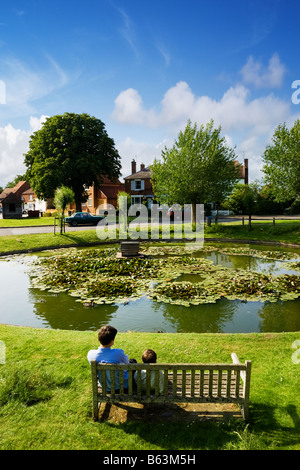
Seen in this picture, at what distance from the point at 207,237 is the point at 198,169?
22.9ft

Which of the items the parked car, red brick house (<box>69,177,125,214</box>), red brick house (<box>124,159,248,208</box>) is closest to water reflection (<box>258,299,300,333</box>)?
the parked car

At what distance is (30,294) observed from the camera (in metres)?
12.4

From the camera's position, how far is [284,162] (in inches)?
1171

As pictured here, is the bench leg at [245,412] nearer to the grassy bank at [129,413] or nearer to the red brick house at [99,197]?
the grassy bank at [129,413]

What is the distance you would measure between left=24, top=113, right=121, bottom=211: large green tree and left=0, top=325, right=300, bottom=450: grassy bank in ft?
122

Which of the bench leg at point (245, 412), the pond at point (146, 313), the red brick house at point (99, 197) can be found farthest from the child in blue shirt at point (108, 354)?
the red brick house at point (99, 197)

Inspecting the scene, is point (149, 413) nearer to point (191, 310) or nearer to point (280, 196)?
point (191, 310)

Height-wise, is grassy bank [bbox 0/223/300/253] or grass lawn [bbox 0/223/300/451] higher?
grassy bank [bbox 0/223/300/253]

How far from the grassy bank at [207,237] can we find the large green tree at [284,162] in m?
3.64

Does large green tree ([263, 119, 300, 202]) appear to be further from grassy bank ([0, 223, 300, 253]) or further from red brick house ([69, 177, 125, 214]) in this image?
red brick house ([69, 177, 125, 214])

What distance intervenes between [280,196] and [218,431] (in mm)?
30071

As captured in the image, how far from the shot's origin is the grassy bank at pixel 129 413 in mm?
4117

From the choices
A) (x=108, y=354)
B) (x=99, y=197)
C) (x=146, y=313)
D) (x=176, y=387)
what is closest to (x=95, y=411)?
(x=108, y=354)

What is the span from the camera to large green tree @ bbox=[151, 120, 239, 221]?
3131cm
